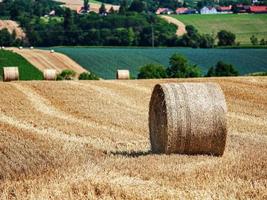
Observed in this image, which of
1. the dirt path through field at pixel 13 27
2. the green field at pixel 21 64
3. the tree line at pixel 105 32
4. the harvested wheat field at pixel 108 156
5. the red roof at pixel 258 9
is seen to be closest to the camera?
the harvested wheat field at pixel 108 156

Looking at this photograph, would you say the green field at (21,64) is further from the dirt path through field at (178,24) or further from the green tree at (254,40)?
the green tree at (254,40)

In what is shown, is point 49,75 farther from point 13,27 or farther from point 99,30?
point 13,27

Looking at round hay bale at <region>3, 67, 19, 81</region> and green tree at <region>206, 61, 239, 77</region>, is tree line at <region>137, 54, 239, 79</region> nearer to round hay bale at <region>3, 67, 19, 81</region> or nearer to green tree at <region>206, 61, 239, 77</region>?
green tree at <region>206, 61, 239, 77</region>

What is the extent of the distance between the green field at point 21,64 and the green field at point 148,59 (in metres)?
6.70

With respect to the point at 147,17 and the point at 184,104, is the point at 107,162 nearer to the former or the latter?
the point at 184,104

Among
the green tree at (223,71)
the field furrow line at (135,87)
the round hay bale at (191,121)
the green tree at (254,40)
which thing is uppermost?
the round hay bale at (191,121)

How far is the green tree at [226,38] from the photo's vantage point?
113 m

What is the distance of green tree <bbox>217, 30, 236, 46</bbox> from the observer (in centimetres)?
11338

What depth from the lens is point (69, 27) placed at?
12056 cm

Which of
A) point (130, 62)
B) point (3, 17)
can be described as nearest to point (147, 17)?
point (3, 17)

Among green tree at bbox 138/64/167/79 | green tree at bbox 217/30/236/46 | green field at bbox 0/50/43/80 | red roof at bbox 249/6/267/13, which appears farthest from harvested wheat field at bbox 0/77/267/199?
red roof at bbox 249/6/267/13

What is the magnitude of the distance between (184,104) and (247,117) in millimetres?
8563

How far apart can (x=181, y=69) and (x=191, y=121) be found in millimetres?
50340

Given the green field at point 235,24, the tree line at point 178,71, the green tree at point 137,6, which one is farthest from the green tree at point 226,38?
the tree line at point 178,71
